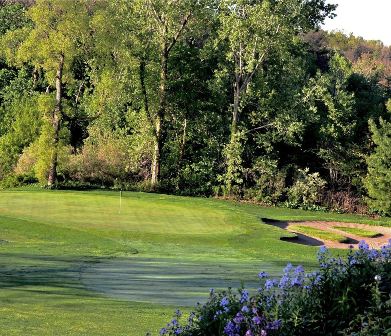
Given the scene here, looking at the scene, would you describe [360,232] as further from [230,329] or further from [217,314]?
[230,329]

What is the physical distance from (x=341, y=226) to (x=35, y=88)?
34.4 metres

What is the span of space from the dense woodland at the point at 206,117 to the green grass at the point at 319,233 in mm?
10616

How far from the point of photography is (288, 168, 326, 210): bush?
120 feet

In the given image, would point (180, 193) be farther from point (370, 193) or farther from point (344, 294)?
point (344, 294)

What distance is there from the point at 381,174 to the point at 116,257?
2442 cm

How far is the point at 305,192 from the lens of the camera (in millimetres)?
36875

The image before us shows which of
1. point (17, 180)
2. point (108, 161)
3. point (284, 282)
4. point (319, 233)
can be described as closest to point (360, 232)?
point (319, 233)

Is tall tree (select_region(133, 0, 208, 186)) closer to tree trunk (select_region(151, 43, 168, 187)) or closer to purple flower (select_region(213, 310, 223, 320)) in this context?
tree trunk (select_region(151, 43, 168, 187))

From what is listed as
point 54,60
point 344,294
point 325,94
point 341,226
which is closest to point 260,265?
point 344,294

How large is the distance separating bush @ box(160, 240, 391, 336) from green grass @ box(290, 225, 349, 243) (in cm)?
1808

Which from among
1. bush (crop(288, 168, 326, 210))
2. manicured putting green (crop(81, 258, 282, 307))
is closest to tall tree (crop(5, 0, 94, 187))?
bush (crop(288, 168, 326, 210))

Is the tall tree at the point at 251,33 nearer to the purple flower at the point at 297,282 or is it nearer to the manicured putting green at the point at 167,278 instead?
the manicured putting green at the point at 167,278

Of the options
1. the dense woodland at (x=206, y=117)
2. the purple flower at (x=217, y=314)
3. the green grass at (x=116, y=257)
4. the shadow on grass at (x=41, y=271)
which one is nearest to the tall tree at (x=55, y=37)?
the dense woodland at (x=206, y=117)

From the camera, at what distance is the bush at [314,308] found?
5051 millimetres
